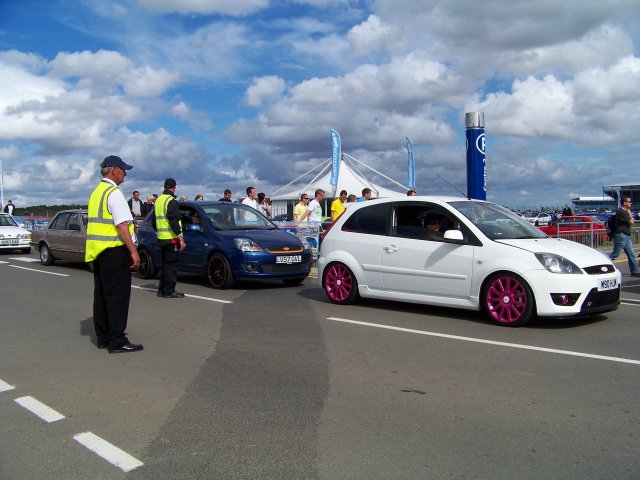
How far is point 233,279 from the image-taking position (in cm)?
1124

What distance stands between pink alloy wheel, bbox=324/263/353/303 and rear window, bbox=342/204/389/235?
0.62 meters

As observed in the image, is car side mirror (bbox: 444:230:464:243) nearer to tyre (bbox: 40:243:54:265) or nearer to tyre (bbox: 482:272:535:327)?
tyre (bbox: 482:272:535:327)

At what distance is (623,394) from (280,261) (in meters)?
7.17

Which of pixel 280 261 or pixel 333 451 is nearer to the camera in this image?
pixel 333 451

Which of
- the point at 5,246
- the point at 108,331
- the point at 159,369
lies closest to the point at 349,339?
the point at 159,369

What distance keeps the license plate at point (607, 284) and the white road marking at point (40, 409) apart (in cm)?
599

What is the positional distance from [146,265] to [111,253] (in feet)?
23.4

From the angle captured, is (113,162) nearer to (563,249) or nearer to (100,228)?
(100,228)

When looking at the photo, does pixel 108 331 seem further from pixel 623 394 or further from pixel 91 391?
pixel 623 394

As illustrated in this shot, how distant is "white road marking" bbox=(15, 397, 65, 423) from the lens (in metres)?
4.49

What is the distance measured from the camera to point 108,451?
384 cm

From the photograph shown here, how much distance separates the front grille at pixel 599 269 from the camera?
24.1 feet

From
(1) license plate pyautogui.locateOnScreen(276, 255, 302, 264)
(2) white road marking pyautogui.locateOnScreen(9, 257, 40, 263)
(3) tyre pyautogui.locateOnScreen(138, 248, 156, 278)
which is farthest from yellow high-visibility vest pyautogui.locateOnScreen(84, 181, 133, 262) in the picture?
(2) white road marking pyautogui.locateOnScreen(9, 257, 40, 263)

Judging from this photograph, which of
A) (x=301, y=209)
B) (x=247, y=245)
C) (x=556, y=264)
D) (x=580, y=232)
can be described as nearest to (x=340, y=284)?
(x=247, y=245)
